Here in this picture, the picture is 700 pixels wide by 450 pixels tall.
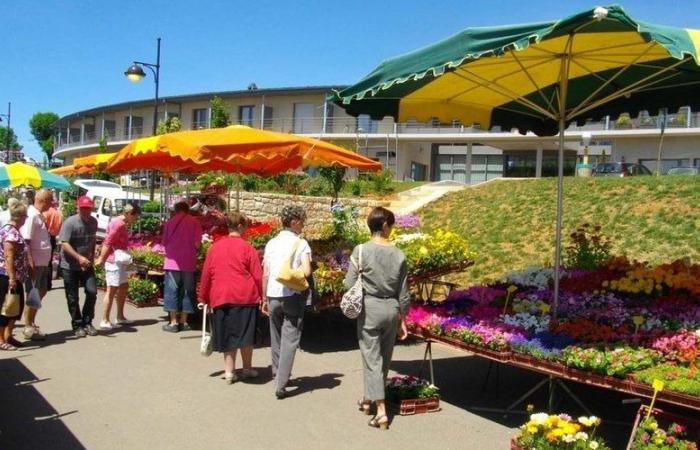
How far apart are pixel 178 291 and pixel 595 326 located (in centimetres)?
561

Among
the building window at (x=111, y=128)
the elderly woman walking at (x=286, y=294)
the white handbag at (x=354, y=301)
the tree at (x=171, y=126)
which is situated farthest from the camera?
the building window at (x=111, y=128)

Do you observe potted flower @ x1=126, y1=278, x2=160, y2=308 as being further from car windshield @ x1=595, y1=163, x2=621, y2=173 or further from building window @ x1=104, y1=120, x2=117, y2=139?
building window @ x1=104, y1=120, x2=117, y2=139

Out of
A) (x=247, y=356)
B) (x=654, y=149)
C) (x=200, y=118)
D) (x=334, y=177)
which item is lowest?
(x=247, y=356)

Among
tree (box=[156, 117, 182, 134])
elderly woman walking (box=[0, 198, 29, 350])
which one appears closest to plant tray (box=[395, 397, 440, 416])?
elderly woman walking (box=[0, 198, 29, 350])

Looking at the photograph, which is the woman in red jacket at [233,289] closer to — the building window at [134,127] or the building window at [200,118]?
the building window at [200,118]

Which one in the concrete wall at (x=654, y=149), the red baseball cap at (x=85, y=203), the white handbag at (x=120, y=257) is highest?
the concrete wall at (x=654, y=149)

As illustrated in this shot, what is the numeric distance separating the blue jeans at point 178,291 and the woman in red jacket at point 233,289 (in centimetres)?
251

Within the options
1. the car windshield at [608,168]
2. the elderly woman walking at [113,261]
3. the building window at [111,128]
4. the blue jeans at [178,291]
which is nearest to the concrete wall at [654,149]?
the car windshield at [608,168]

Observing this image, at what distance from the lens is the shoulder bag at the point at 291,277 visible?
229 inches

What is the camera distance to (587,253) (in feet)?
32.6

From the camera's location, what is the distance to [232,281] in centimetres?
631

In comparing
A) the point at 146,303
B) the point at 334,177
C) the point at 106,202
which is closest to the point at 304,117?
the point at 334,177

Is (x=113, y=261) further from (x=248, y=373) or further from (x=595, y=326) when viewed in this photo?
(x=595, y=326)

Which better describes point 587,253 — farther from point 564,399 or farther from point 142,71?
point 142,71
